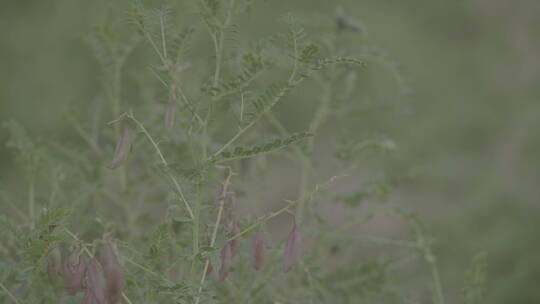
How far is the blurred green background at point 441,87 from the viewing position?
2406 mm

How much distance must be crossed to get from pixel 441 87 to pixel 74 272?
3.02 meters

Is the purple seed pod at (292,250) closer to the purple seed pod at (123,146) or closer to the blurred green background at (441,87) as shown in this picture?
the purple seed pod at (123,146)

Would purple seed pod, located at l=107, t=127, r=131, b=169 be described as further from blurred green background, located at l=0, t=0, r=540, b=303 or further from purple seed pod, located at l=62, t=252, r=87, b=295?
blurred green background, located at l=0, t=0, r=540, b=303

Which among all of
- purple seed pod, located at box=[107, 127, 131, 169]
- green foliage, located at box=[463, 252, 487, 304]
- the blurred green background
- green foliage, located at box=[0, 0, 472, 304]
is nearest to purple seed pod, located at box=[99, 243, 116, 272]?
green foliage, located at box=[0, 0, 472, 304]

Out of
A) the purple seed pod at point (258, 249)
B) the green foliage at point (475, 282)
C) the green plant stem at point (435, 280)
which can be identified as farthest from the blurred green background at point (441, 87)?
the purple seed pod at point (258, 249)

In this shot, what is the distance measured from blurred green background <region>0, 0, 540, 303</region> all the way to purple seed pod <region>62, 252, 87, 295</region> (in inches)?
48.3

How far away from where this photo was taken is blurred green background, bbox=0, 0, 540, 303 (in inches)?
94.7

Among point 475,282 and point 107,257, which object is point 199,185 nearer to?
point 107,257

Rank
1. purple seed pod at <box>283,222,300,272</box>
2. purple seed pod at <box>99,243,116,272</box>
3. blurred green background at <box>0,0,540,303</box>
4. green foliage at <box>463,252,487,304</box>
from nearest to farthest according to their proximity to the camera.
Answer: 1. purple seed pod at <box>99,243,116,272</box>
2. purple seed pod at <box>283,222,300,272</box>
3. green foliage at <box>463,252,487,304</box>
4. blurred green background at <box>0,0,540,303</box>

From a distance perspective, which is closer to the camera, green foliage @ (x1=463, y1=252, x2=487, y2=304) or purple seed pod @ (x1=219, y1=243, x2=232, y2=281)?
purple seed pod @ (x1=219, y1=243, x2=232, y2=281)

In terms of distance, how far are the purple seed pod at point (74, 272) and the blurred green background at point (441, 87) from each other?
1227 millimetres

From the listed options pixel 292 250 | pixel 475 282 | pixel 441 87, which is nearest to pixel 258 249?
pixel 292 250

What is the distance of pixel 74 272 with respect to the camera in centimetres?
77

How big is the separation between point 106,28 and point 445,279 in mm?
960
